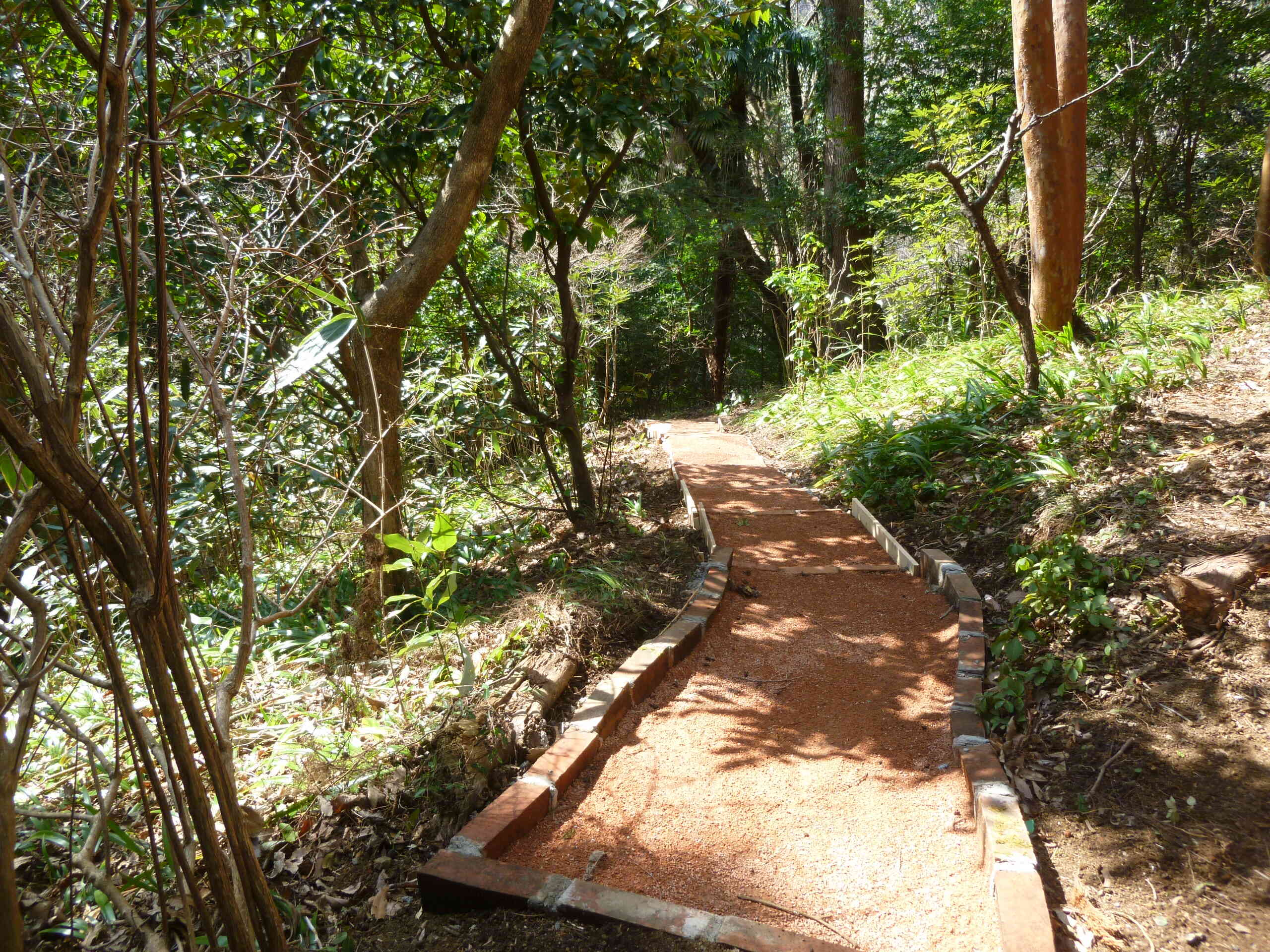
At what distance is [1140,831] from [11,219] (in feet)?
10.3

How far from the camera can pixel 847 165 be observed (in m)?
11.4

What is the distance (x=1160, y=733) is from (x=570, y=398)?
3.56m

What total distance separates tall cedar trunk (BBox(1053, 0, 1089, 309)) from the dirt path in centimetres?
386

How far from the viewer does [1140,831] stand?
2330 mm

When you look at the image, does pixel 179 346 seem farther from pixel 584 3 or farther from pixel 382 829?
pixel 584 3

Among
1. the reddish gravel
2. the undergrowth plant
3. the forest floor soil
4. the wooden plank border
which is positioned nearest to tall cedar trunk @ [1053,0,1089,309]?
the undergrowth plant

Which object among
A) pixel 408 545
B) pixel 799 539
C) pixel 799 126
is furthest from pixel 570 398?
pixel 799 126

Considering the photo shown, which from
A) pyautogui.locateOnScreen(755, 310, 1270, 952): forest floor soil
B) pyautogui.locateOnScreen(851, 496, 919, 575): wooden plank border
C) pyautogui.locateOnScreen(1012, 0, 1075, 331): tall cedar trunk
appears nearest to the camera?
pyautogui.locateOnScreen(755, 310, 1270, 952): forest floor soil

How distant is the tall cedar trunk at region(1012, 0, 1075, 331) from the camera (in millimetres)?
6328

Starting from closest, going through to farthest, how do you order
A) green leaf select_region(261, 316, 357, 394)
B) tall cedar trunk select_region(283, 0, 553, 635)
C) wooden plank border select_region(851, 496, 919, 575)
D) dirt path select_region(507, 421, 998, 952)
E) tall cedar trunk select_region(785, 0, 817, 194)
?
1. green leaf select_region(261, 316, 357, 394)
2. dirt path select_region(507, 421, 998, 952)
3. tall cedar trunk select_region(283, 0, 553, 635)
4. wooden plank border select_region(851, 496, 919, 575)
5. tall cedar trunk select_region(785, 0, 817, 194)

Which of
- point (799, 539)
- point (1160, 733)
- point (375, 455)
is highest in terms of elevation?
point (375, 455)

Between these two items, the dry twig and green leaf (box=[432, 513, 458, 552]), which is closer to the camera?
the dry twig

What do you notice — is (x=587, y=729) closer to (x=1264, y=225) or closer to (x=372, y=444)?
(x=372, y=444)

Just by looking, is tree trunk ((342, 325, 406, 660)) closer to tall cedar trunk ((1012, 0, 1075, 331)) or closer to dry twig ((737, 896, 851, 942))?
dry twig ((737, 896, 851, 942))
